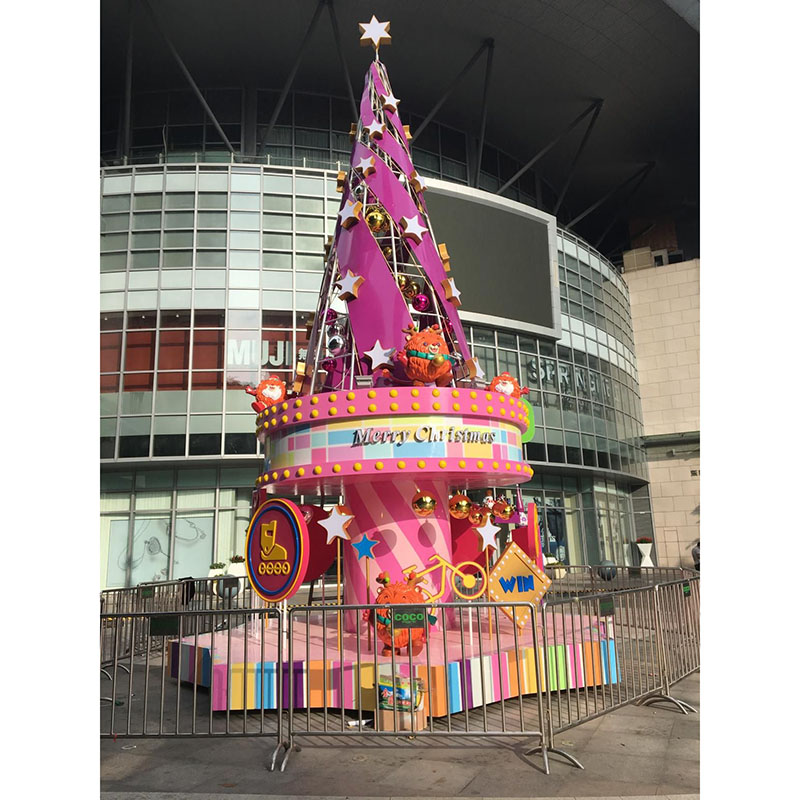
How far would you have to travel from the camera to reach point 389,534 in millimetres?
8289

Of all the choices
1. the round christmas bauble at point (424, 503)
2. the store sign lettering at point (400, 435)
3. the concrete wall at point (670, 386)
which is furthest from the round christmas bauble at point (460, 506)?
the concrete wall at point (670, 386)

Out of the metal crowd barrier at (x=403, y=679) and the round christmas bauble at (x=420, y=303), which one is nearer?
the metal crowd barrier at (x=403, y=679)

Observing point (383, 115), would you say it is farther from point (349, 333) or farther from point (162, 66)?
point (162, 66)

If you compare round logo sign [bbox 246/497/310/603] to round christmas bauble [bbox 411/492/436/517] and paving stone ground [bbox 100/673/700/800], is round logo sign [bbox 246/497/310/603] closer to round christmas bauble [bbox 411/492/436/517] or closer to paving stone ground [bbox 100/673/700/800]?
round christmas bauble [bbox 411/492/436/517]

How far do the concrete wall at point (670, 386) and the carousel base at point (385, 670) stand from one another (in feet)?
89.3

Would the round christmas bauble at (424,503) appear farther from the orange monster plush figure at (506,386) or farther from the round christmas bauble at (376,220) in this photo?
the round christmas bauble at (376,220)

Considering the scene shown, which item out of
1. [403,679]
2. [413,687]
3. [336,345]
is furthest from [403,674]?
[336,345]

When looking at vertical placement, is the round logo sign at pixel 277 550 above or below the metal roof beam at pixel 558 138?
below

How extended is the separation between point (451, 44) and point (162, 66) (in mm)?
11663

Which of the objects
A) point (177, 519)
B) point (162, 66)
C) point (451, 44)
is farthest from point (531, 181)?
point (177, 519)

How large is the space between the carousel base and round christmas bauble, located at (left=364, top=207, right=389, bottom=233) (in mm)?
5688

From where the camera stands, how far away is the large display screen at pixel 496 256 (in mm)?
24609

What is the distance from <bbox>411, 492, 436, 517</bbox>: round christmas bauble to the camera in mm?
8016
